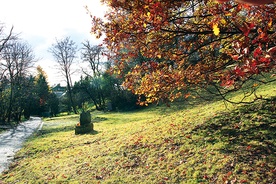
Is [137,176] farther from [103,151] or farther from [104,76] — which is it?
[104,76]

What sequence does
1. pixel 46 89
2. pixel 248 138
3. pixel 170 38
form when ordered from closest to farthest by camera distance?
pixel 170 38, pixel 248 138, pixel 46 89

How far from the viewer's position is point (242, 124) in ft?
26.2

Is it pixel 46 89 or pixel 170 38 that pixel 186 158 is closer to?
pixel 170 38

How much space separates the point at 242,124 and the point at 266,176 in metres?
3.27

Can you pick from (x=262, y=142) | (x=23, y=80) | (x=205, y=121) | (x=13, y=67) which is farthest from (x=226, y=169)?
(x=23, y=80)

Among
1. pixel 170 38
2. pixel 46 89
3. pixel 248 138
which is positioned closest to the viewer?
pixel 170 38

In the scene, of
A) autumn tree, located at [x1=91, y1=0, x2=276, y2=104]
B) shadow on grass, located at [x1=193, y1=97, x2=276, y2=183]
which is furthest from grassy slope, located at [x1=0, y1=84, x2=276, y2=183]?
autumn tree, located at [x1=91, y1=0, x2=276, y2=104]

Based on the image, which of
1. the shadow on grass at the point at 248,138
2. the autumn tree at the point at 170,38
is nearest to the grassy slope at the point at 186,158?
the shadow on grass at the point at 248,138

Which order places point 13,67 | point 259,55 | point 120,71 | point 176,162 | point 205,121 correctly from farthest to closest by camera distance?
point 13,67 → point 205,121 → point 120,71 → point 176,162 → point 259,55

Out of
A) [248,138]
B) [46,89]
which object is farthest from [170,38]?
[46,89]

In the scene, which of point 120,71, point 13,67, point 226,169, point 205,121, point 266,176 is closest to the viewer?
point 266,176

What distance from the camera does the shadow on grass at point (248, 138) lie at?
17.4ft

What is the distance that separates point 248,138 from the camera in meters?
6.82

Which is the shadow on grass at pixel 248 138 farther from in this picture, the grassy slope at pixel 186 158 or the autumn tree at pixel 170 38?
the autumn tree at pixel 170 38
